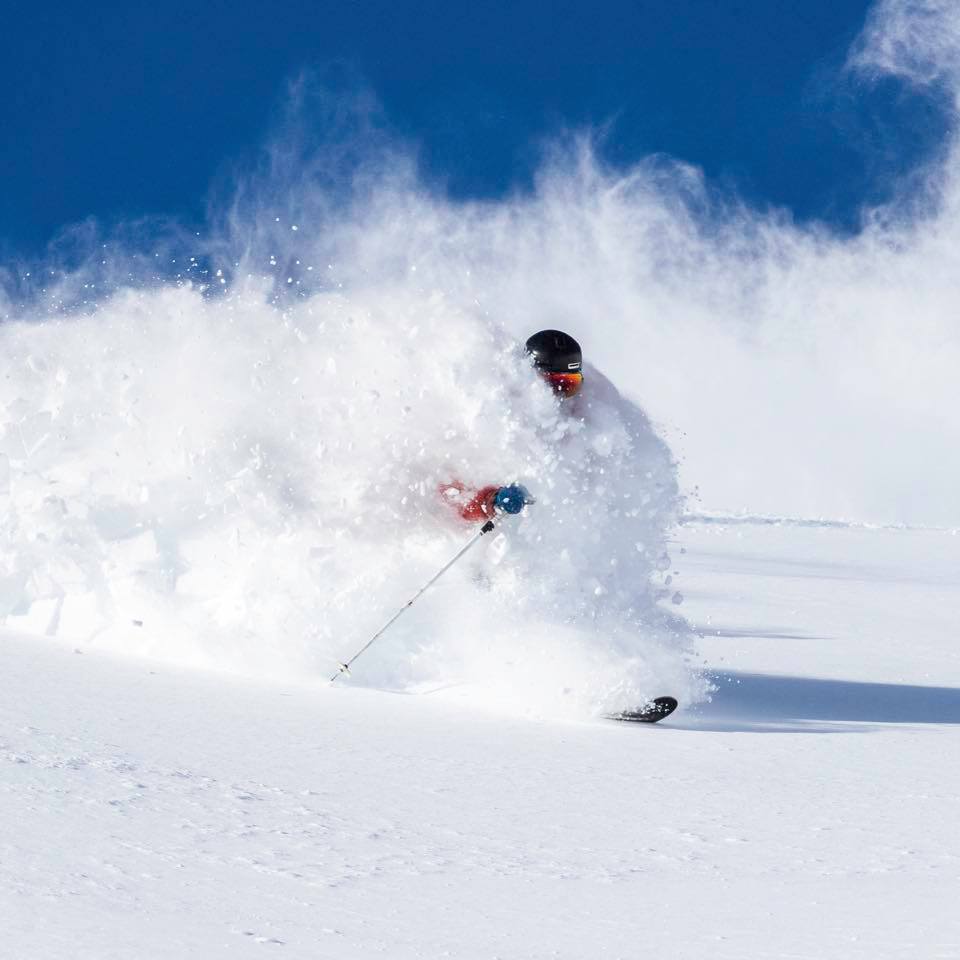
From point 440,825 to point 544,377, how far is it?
3.04m

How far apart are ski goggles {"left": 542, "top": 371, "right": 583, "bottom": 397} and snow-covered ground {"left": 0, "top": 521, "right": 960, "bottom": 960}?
1565 millimetres

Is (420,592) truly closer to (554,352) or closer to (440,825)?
(554,352)

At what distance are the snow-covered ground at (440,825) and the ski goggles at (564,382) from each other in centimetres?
157

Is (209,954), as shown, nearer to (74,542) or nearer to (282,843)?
(282,843)

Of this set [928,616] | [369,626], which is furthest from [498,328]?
[928,616]

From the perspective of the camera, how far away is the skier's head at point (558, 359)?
20.2ft

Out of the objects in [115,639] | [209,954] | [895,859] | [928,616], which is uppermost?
[928,616]

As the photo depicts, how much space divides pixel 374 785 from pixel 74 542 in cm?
335

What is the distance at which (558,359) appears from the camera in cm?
614

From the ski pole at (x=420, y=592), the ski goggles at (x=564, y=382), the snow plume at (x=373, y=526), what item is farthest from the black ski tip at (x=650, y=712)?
the ski goggles at (x=564, y=382)

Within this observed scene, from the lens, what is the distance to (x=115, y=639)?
618cm

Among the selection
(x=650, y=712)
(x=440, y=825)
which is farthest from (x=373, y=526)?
(x=440, y=825)

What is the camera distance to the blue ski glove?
5.77 m

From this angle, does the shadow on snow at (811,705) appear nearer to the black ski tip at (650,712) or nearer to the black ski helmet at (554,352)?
the black ski tip at (650,712)
